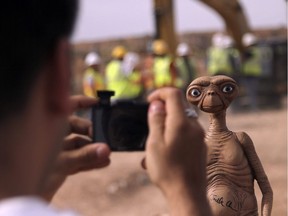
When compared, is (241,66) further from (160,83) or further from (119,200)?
(119,200)

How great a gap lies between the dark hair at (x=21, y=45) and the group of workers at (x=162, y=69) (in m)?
10.4

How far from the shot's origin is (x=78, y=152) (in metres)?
1.55

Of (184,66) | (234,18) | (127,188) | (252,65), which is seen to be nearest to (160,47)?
(184,66)

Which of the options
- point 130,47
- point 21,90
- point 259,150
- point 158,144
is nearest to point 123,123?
point 158,144

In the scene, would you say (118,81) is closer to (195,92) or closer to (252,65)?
(252,65)

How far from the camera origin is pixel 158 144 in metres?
1.39

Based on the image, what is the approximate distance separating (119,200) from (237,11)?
8.97m

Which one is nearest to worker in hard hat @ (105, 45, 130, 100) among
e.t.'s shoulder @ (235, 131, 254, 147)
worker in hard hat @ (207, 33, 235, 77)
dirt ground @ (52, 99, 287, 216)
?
dirt ground @ (52, 99, 287, 216)

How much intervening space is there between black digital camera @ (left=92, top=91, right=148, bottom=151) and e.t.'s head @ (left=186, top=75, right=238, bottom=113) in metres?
1.57

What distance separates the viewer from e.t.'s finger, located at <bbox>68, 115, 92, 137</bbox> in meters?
1.69

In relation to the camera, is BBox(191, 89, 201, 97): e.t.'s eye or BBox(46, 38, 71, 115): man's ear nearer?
BBox(46, 38, 71, 115): man's ear

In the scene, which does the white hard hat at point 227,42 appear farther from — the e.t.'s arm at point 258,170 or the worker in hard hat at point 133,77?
the e.t.'s arm at point 258,170

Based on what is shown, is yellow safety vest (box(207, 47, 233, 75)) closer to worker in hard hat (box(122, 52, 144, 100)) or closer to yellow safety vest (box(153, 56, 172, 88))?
yellow safety vest (box(153, 56, 172, 88))

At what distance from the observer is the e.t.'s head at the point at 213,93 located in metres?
3.23
